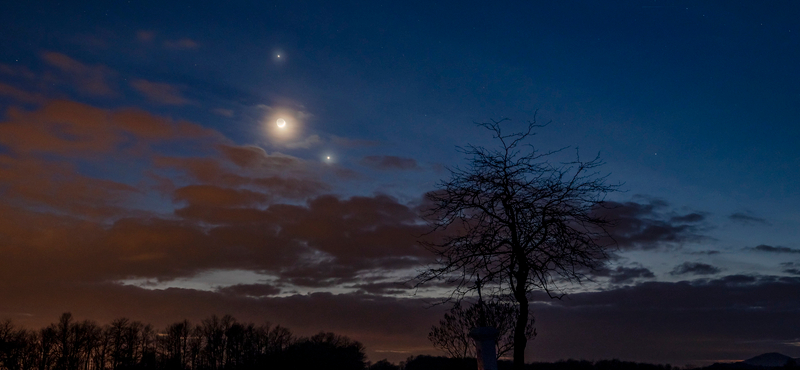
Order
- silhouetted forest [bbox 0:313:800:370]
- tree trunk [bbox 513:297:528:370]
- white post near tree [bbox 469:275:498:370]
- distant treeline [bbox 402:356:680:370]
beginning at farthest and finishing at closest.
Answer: silhouetted forest [bbox 0:313:800:370] → distant treeline [bbox 402:356:680:370] → tree trunk [bbox 513:297:528:370] → white post near tree [bbox 469:275:498:370]

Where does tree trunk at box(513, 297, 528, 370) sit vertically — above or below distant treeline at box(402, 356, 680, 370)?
above

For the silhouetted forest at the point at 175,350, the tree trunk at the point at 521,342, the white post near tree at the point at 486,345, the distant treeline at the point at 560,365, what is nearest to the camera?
the white post near tree at the point at 486,345

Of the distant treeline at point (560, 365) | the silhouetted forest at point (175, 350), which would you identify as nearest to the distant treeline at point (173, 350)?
the silhouetted forest at point (175, 350)

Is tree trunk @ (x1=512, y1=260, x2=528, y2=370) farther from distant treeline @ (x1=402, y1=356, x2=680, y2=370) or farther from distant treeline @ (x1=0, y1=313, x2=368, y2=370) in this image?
distant treeline @ (x1=0, y1=313, x2=368, y2=370)

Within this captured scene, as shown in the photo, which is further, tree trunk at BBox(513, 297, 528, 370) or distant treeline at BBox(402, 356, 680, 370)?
distant treeline at BBox(402, 356, 680, 370)

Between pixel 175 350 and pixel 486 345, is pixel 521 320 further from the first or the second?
pixel 175 350

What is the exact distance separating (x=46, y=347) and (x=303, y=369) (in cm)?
4396

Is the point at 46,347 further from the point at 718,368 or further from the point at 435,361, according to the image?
the point at 718,368

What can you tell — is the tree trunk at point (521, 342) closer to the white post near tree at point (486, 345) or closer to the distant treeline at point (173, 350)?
the white post near tree at point (486, 345)

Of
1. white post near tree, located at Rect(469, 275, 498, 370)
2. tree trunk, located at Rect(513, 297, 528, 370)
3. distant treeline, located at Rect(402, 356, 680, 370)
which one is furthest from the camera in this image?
distant treeline, located at Rect(402, 356, 680, 370)

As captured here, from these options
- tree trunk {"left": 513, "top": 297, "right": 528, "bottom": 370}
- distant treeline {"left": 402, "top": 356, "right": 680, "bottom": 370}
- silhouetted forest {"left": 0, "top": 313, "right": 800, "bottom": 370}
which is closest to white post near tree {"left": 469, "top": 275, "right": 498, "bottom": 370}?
tree trunk {"left": 513, "top": 297, "right": 528, "bottom": 370}

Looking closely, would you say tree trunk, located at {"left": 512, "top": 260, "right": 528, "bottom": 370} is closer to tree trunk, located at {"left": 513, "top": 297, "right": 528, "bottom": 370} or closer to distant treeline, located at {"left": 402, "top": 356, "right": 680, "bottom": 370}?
tree trunk, located at {"left": 513, "top": 297, "right": 528, "bottom": 370}

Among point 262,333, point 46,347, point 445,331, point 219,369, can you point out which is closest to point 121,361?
point 46,347

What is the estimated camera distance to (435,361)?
43906 millimetres
